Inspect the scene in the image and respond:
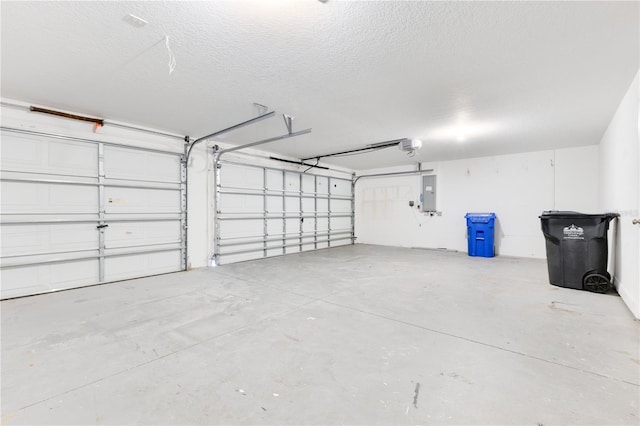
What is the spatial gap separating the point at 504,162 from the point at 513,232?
1639mm

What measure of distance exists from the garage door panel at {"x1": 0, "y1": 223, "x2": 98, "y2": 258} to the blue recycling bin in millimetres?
7158

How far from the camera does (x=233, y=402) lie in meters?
1.53

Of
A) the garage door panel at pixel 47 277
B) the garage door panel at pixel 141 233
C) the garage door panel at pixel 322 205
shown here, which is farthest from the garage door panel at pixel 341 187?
the garage door panel at pixel 47 277

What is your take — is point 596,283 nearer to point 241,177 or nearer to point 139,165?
point 241,177

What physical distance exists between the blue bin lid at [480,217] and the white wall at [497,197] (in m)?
0.50

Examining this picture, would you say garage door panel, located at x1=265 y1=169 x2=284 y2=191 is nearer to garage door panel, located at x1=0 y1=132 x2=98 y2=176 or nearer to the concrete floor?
garage door panel, located at x1=0 y1=132 x2=98 y2=176

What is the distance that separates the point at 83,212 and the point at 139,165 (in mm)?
1026

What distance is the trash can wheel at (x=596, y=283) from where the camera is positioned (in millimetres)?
3502

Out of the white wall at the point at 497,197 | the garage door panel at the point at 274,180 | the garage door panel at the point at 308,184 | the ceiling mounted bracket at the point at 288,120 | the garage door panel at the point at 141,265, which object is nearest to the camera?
the ceiling mounted bracket at the point at 288,120

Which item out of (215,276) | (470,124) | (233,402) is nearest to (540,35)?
(470,124)

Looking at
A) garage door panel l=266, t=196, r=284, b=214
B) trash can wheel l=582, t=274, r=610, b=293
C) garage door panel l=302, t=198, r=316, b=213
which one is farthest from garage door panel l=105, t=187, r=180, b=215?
trash can wheel l=582, t=274, r=610, b=293

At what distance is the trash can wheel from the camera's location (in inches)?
138

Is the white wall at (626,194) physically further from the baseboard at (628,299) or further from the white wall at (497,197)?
the white wall at (497,197)

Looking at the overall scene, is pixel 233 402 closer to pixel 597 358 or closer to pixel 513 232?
pixel 597 358
